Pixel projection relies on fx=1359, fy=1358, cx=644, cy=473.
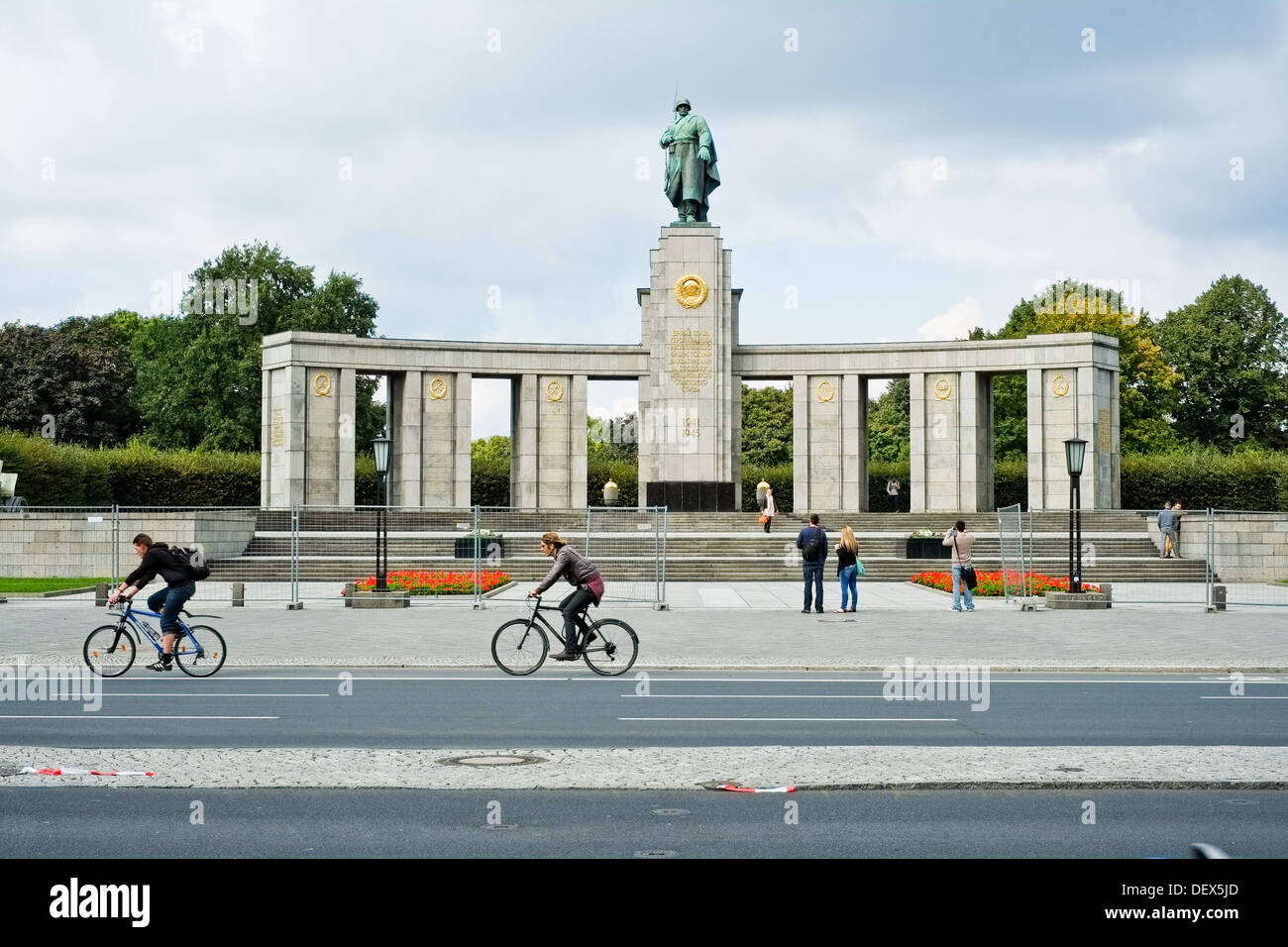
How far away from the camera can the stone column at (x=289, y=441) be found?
160 ft

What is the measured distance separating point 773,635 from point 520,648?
6038mm

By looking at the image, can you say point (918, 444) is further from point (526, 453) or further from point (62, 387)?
point (62, 387)

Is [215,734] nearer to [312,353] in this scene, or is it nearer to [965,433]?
[312,353]

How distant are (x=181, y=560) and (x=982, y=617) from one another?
1498 centimetres

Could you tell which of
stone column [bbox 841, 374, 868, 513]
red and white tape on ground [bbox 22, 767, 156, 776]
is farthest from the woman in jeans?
stone column [bbox 841, 374, 868, 513]

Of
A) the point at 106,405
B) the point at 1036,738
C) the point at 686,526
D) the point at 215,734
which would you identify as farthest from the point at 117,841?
the point at 106,405

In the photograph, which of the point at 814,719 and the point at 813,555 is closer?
the point at 814,719

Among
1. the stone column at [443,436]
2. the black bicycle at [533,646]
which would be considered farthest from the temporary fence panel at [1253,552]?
the stone column at [443,436]

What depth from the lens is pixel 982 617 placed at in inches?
998

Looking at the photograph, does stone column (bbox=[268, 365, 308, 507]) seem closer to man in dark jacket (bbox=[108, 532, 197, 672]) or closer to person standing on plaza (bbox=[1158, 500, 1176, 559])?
person standing on plaza (bbox=[1158, 500, 1176, 559])

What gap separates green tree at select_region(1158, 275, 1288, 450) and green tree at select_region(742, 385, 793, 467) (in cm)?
3102

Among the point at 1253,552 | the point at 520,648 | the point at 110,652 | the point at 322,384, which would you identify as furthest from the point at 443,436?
the point at 520,648

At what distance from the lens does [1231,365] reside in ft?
246
